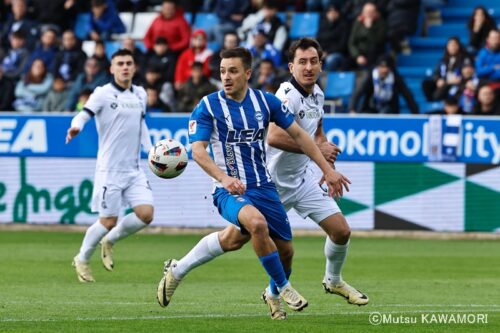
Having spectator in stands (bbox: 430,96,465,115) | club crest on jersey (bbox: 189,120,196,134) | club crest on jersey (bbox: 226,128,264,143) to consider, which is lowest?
spectator in stands (bbox: 430,96,465,115)

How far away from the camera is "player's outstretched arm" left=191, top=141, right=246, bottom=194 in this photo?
9.65m

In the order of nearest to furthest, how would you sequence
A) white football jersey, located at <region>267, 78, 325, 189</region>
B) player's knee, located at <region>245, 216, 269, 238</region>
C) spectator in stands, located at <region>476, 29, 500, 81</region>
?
player's knee, located at <region>245, 216, 269, 238</region>, white football jersey, located at <region>267, 78, 325, 189</region>, spectator in stands, located at <region>476, 29, 500, 81</region>

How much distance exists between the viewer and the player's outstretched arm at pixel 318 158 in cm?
1012

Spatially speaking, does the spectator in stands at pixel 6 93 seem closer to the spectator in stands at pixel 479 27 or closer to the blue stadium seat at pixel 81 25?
the blue stadium seat at pixel 81 25

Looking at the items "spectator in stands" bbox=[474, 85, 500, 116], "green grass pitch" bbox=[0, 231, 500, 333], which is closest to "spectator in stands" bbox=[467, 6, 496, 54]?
"spectator in stands" bbox=[474, 85, 500, 116]

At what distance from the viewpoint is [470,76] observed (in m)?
21.6

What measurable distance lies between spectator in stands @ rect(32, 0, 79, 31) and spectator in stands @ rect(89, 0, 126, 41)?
77 centimetres

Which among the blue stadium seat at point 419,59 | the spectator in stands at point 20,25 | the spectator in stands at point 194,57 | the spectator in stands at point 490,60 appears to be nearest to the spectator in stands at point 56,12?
the spectator in stands at point 20,25

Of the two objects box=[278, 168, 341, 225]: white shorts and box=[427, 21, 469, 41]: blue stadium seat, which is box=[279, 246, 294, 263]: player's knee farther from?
box=[427, 21, 469, 41]: blue stadium seat

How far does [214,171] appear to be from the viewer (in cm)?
979

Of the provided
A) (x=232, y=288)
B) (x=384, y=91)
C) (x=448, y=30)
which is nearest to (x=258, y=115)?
(x=232, y=288)

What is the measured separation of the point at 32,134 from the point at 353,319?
11672 millimetres

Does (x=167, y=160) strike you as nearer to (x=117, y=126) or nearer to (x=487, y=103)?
(x=117, y=126)

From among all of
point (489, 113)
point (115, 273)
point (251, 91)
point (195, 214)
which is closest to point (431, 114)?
point (489, 113)
